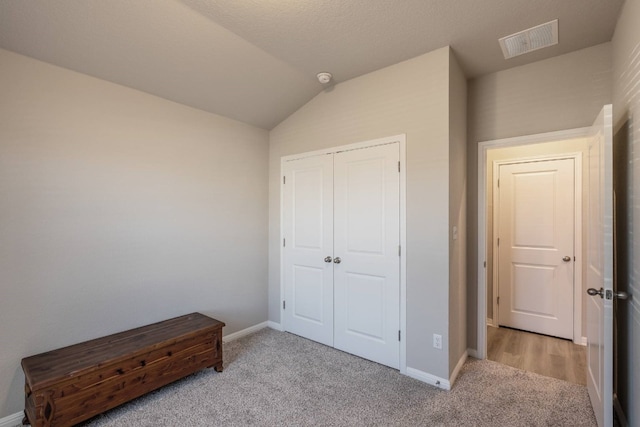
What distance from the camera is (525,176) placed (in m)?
3.59

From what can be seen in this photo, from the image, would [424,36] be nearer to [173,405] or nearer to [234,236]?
[234,236]

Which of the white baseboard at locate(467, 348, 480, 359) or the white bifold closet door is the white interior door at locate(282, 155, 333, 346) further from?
the white baseboard at locate(467, 348, 480, 359)

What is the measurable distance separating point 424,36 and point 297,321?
2974 millimetres

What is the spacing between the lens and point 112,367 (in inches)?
79.7

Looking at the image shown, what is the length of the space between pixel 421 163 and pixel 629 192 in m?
1.25

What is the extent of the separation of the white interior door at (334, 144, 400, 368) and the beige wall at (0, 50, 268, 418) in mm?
1160

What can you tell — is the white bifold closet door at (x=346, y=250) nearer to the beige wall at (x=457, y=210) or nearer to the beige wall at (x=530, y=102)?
the beige wall at (x=457, y=210)

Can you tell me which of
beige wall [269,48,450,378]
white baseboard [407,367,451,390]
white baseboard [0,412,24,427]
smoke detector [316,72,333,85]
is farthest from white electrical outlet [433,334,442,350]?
white baseboard [0,412,24,427]

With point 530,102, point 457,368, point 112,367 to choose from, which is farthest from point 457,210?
point 112,367

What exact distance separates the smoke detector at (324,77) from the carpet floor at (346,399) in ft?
8.67

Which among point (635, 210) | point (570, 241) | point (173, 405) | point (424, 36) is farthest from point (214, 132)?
point (570, 241)

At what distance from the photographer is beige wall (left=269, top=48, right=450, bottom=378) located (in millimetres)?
2393

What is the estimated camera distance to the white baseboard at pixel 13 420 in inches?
76.2

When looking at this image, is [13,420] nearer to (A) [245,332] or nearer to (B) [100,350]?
(B) [100,350]
